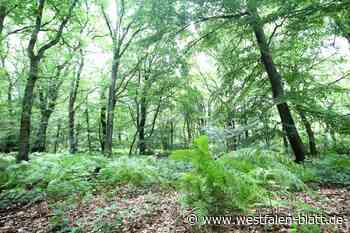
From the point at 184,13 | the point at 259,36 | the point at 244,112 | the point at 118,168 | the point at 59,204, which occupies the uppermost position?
the point at 184,13

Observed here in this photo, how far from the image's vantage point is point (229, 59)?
22.9 ft

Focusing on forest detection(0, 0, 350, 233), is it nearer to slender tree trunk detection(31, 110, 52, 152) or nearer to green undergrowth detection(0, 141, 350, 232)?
green undergrowth detection(0, 141, 350, 232)

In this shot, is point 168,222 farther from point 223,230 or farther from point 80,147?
point 80,147

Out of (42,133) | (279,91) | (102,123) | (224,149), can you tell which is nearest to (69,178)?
(224,149)

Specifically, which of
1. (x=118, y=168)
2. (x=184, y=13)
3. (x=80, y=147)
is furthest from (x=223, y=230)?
(x=80, y=147)

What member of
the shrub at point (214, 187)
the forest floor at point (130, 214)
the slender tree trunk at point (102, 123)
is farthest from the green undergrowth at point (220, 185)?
the slender tree trunk at point (102, 123)

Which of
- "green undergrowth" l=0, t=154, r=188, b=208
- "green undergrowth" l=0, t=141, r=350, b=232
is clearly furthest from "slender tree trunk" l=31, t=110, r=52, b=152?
"green undergrowth" l=0, t=154, r=188, b=208

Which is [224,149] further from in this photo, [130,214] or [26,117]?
[26,117]

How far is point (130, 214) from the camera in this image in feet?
13.4

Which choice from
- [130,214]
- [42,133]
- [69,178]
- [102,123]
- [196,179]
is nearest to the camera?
[196,179]

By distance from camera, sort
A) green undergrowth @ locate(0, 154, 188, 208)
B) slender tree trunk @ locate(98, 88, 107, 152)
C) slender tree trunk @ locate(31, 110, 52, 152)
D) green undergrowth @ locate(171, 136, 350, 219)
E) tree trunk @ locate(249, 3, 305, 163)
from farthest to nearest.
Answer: slender tree trunk @ locate(98, 88, 107, 152) → slender tree trunk @ locate(31, 110, 52, 152) → tree trunk @ locate(249, 3, 305, 163) → green undergrowth @ locate(0, 154, 188, 208) → green undergrowth @ locate(171, 136, 350, 219)

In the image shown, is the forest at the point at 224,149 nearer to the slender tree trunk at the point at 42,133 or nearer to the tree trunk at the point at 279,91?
the tree trunk at the point at 279,91

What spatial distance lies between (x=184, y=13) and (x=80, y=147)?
15.3 meters

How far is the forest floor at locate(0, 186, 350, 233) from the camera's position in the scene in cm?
335
